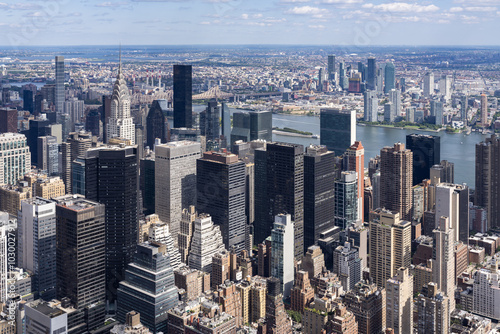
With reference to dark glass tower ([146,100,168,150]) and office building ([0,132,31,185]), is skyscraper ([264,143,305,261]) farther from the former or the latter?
dark glass tower ([146,100,168,150])

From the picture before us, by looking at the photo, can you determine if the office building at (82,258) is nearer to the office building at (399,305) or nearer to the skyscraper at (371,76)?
the office building at (399,305)

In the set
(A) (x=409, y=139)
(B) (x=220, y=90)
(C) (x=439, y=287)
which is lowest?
(C) (x=439, y=287)

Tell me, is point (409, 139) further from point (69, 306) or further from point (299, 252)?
point (69, 306)

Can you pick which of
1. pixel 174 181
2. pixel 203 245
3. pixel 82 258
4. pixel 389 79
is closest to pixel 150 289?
pixel 82 258

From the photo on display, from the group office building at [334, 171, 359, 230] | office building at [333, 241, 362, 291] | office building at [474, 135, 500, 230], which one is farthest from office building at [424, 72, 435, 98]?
office building at [333, 241, 362, 291]

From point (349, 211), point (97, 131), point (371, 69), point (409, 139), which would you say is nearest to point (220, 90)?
point (97, 131)
